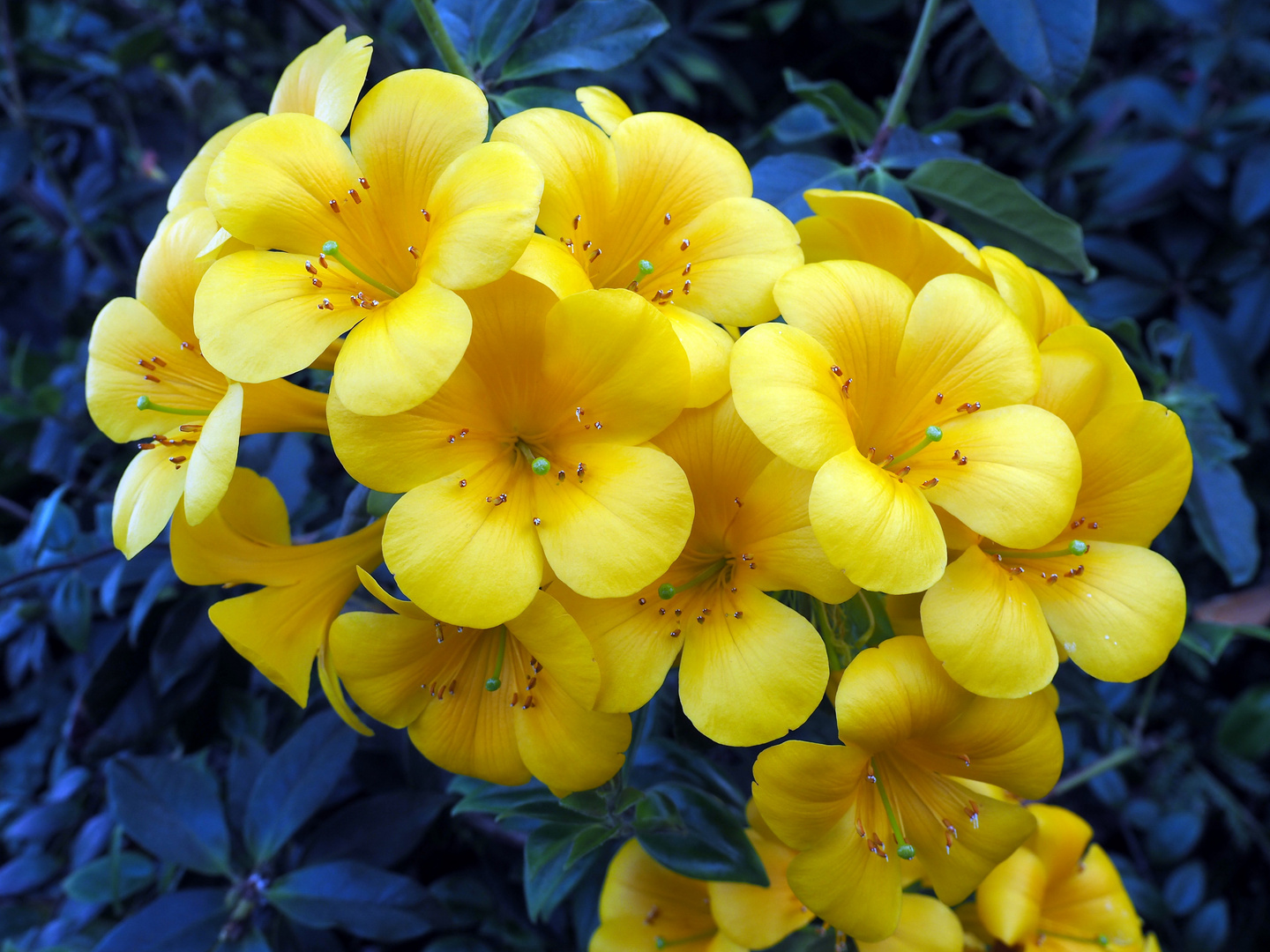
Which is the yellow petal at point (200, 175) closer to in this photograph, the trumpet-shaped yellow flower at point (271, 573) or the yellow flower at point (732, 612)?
the trumpet-shaped yellow flower at point (271, 573)

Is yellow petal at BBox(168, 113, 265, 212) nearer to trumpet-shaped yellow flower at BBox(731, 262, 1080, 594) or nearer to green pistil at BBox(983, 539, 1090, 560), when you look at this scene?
trumpet-shaped yellow flower at BBox(731, 262, 1080, 594)

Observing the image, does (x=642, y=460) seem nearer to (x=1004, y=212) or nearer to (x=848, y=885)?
(x=848, y=885)

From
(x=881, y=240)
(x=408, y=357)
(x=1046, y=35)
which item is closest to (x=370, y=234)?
(x=408, y=357)

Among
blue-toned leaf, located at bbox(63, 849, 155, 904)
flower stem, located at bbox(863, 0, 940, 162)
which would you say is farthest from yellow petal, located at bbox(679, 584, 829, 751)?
blue-toned leaf, located at bbox(63, 849, 155, 904)

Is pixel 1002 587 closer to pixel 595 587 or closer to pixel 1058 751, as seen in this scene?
pixel 1058 751

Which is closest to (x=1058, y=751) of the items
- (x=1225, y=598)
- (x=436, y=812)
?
(x=436, y=812)

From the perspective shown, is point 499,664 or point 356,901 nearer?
point 499,664
